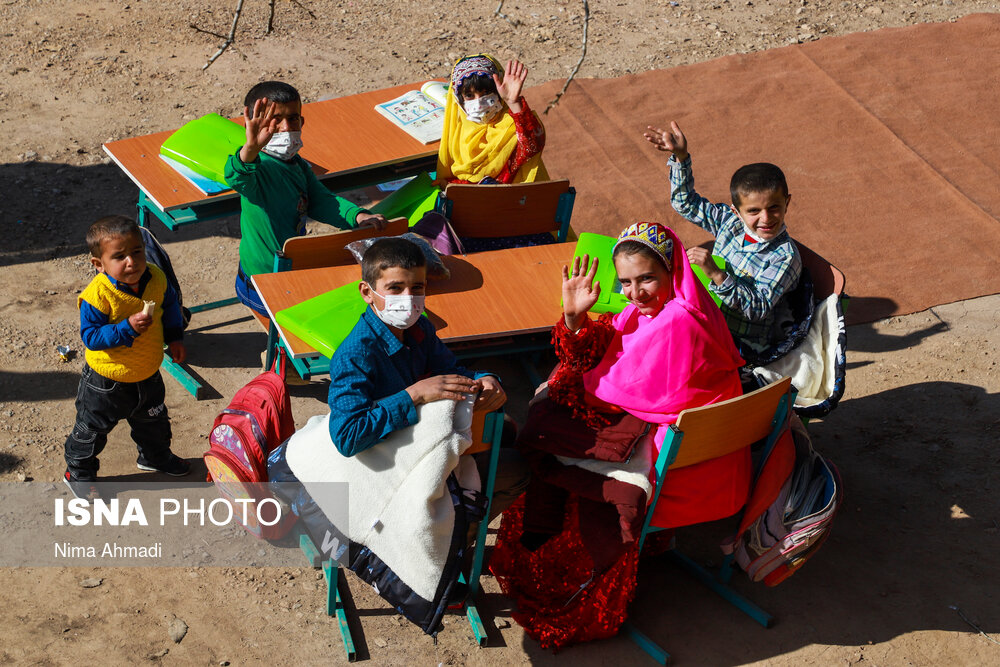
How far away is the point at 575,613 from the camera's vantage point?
13.0ft

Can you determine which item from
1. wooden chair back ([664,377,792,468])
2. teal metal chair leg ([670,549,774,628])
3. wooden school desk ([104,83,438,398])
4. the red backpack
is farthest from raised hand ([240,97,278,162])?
teal metal chair leg ([670,549,774,628])

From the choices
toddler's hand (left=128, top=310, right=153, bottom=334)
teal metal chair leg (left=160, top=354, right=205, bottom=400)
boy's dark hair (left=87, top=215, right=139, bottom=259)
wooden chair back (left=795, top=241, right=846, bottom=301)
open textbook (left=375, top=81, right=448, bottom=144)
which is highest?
boy's dark hair (left=87, top=215, right=139, bottom=259)

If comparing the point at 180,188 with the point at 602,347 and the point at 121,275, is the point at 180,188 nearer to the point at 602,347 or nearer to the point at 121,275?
the point at 121,275

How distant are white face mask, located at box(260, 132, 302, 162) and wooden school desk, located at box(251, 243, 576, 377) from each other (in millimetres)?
643

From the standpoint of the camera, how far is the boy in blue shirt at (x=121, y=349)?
13.5 ft

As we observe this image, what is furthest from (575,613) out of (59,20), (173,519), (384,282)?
(59,20)

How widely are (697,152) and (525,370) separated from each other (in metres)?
2.79

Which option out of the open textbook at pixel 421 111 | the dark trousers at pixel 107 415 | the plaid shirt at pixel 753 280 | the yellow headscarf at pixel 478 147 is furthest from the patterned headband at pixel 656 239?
the open textbook at pixel 421 111

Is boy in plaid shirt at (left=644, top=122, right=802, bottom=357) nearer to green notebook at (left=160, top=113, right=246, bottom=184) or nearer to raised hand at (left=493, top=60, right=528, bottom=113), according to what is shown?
raised hand at (left=493, top=60, right=528, bottom=113)

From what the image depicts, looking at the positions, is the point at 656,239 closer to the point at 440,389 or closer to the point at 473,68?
the point at 440,389

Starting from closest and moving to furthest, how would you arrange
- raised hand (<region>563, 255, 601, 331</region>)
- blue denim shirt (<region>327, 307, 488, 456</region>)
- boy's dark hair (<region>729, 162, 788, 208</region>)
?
blue denim shirt (<region>327, 307, 488, 456</region>) → raised hand (<region>563, 255, 601, 331</region>) → boy's dark hair (<region>729, 162, 788, 208</region>)

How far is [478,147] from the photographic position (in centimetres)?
565

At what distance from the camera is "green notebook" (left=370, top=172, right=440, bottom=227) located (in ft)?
18.7

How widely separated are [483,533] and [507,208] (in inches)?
81.9
